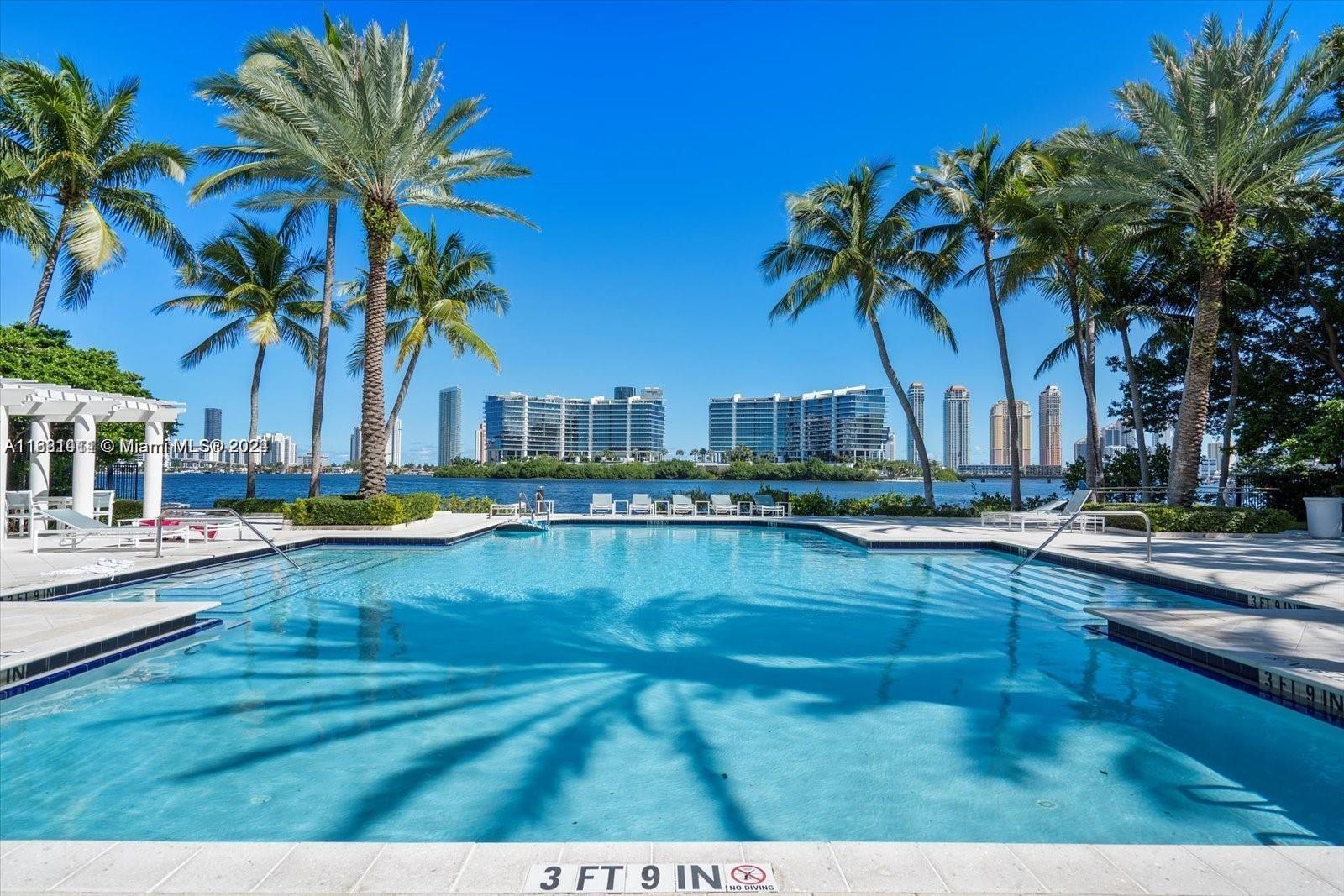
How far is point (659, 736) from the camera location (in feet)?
14.9

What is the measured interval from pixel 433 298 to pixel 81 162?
8.62 m

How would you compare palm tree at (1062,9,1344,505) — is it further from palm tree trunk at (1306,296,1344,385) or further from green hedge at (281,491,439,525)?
green hedge at (281,491,439,525)

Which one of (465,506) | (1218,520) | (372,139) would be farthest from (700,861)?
(465,506)

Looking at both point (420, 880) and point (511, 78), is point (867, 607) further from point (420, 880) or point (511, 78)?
point (511, 78)

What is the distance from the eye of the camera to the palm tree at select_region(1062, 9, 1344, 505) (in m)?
13.5

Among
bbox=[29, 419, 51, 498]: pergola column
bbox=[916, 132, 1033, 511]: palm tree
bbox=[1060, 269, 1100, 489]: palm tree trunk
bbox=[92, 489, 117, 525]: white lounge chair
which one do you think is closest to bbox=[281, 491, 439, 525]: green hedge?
bbox=[92, 489, 117, 525]: white lounge chair

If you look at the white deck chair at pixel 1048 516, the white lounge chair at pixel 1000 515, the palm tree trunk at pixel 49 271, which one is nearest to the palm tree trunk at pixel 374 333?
the palm tree trunk at pixel 49 271

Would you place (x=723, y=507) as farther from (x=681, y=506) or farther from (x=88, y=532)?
(x=88, y=532)

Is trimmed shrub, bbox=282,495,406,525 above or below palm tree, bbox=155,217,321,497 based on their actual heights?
below

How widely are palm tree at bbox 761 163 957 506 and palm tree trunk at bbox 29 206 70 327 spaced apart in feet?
61.3

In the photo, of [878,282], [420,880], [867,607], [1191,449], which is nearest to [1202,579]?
[867,607]

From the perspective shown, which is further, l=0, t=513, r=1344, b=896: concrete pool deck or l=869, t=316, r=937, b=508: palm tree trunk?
l=869, t=316, r=937, b=508: palm tree trunk

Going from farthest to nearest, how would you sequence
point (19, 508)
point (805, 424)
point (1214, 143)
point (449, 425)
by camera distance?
point (449, 425) → point (805, 424) → point (1214, 143) → point (19, 508)

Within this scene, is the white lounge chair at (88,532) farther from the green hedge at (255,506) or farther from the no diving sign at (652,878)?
the no diving sign at (652,878)
